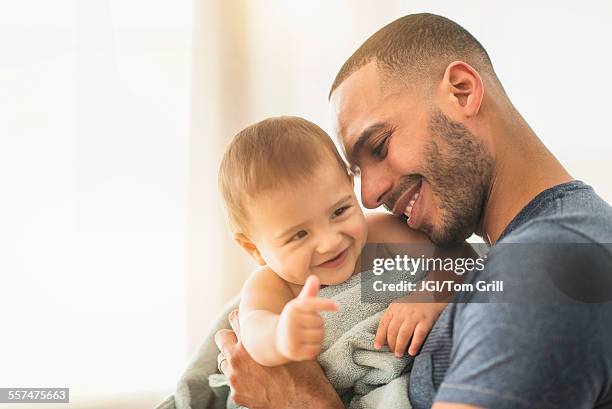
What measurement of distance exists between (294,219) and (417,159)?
319 mm

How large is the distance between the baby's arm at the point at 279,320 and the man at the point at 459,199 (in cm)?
11

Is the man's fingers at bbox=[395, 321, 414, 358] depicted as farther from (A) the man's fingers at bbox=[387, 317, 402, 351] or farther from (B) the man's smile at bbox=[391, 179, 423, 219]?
(B) the man's smile at bbox=[391, 179, 423, 219]

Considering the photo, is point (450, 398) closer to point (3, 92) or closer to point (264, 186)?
point (264, 186)

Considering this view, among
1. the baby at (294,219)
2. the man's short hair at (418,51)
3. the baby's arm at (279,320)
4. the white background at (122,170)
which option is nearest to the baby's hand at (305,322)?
the baby's arm at (279,320)

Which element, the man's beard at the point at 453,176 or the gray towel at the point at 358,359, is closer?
the gray towel at the point at 358,359

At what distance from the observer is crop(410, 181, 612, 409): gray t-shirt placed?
839 millimetres

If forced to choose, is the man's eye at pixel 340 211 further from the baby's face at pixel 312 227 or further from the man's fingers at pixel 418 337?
the man's fingers at pixel 418 337

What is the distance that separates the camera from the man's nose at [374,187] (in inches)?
52.1

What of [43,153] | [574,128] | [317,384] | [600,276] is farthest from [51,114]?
[600,276]

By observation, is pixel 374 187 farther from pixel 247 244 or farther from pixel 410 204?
pixel 247 244

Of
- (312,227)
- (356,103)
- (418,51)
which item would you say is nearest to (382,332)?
(312,227)

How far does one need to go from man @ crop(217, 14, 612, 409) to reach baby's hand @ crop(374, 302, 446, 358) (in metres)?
0.03

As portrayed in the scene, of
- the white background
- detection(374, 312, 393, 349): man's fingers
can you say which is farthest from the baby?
the white background

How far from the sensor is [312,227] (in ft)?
3.72
